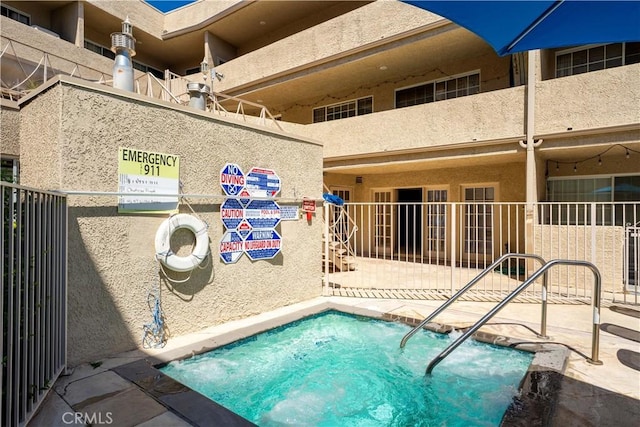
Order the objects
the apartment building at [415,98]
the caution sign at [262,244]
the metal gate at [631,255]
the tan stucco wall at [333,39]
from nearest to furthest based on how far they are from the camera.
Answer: the caution sign at [262,244], the metal gate at [631,255], the apartment building at [415,98], the tan stucco wall at [333,39]

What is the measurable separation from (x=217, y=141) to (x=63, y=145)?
2204 mm

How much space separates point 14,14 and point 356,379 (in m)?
20.4

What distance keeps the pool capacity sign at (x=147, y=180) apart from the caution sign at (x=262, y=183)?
1.43 meters

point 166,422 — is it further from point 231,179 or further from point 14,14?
point 14,14

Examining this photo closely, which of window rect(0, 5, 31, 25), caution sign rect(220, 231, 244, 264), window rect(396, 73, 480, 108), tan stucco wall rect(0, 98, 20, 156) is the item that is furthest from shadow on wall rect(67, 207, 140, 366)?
window rect(0, 5, 31, 25)

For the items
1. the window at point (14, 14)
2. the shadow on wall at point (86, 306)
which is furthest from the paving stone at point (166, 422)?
the window at point (14, 14)

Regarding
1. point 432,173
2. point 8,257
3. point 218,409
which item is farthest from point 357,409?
point 432,173

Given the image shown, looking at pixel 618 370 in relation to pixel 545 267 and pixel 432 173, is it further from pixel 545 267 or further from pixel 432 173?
pixel 432 173

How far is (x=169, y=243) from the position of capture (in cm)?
508

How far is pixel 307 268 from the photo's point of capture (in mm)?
7664

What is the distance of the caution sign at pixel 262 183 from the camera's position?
6.41m

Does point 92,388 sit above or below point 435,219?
below

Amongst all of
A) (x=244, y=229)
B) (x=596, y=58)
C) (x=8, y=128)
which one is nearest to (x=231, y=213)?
(x=244, y=229)

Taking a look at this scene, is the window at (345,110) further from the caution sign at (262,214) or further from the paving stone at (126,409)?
the paving stone at (126,409)
